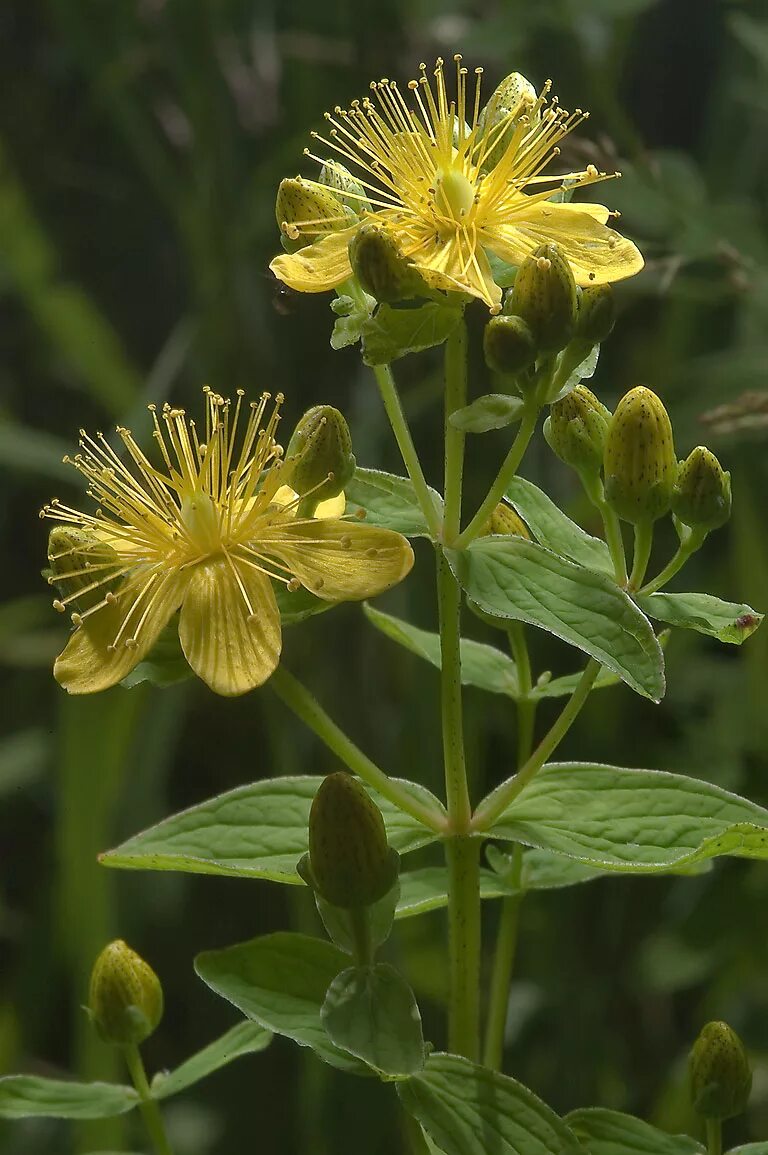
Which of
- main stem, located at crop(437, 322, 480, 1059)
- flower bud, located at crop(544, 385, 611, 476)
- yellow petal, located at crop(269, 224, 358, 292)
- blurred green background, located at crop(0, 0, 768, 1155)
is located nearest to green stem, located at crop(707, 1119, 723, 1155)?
main stem, located at crop(437, 322, 480, 1059)

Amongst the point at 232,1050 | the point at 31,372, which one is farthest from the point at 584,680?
the point at 31,372

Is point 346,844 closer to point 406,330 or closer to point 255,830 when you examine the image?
point 255,830

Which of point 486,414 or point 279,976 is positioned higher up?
point 486,414

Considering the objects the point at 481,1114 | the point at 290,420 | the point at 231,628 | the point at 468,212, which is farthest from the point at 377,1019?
the point at 290,420

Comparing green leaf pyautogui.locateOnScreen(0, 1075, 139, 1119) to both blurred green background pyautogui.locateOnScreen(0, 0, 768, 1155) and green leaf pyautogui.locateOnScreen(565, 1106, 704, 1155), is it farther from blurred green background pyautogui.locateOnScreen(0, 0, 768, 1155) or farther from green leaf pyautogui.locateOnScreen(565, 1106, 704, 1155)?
blurred green background pyautogui.locateOnScreen(0, 0, 768, 1155)

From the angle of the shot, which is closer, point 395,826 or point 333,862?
point 333,862

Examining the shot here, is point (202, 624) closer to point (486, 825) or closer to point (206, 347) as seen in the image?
point (486, 825)
